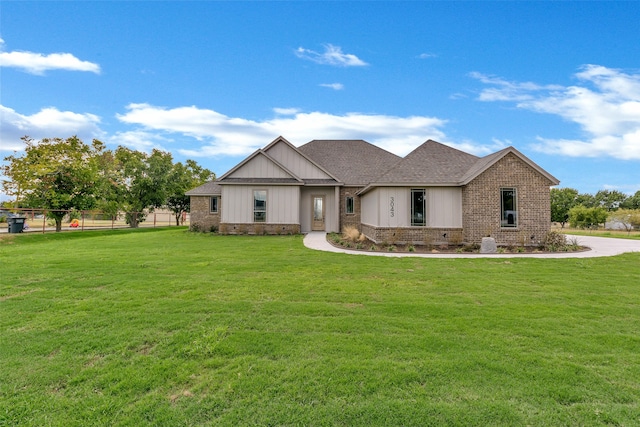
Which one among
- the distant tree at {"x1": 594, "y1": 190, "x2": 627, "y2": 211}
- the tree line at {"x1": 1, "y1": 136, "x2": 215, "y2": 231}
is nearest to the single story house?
the tree line at {"x1": 1, "y1": 136, "x2": 215, "y2": 231}

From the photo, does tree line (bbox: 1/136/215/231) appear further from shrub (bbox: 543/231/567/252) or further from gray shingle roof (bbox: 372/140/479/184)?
shrub (bbox: 543/231/567/252)

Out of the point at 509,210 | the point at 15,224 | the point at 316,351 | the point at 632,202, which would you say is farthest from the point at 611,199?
the point at 15,224

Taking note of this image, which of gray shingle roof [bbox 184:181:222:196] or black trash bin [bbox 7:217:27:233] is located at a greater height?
gray shingle roof [bbox 184:181:222:196]

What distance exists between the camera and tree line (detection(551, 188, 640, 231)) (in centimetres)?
2746

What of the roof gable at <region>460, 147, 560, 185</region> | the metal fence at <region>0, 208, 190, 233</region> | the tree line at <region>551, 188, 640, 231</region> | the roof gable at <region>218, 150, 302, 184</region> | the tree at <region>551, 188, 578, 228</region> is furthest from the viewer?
the tree at <region>551, 188, 578, 228</region>

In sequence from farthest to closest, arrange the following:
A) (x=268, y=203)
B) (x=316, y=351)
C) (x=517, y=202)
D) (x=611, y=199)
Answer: (x=611, y=199), (x=268, y=203), (x=517, y=202), (x=316, y=351)

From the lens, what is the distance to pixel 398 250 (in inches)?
487

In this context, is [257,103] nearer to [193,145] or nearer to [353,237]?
[193,145]

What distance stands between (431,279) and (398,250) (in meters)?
5.24

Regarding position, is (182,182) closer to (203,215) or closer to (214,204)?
(203,215)

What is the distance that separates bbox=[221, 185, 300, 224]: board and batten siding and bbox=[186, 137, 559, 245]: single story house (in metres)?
0.06

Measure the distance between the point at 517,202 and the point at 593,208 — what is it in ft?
81.2

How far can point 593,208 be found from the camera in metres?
29.7

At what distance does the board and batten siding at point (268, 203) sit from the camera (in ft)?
60.6
